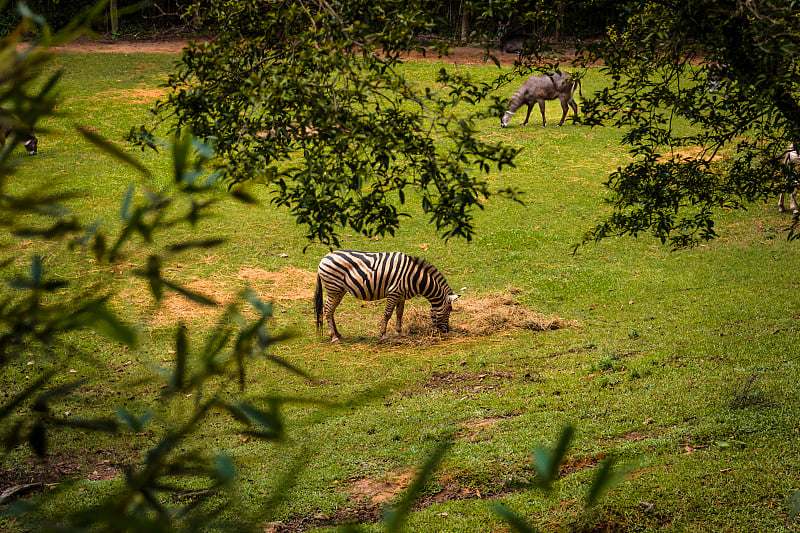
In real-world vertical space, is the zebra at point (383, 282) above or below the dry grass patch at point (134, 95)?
below

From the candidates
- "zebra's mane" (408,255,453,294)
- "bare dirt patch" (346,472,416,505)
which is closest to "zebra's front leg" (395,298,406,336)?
"zebra's mane" (408,255,453,294)

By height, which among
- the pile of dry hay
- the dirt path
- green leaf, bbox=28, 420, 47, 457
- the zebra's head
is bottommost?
the pile of dry hay

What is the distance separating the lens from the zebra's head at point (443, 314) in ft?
36.8

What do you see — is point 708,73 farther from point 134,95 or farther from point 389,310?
point 134,95

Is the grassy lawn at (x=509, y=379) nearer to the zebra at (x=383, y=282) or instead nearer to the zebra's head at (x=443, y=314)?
the zebra's head at (x=443, y=314)

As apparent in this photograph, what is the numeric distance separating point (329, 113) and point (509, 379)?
535cm

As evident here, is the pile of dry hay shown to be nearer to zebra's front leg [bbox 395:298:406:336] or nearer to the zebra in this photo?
zebra's front leg [bbox 395:298:406:336]

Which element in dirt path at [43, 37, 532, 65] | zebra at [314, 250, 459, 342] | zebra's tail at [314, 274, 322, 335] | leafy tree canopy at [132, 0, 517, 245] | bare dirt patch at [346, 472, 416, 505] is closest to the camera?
leafy tree canopy at [132, 0, 517, 245]

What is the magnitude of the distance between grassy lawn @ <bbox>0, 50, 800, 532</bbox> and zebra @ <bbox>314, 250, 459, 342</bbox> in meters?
0.51

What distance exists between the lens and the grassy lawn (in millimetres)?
5902

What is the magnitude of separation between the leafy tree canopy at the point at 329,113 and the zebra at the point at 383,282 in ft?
17.5

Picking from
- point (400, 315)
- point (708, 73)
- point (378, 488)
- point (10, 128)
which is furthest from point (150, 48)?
point (10, 128)

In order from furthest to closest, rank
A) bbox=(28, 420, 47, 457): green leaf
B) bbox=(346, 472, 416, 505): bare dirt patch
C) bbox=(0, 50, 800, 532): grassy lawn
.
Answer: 1. bbox=(346, 472, 416, 505): bare dirt patch
2. bbox=(0, 50, 800, 532): grassy lawn
3. bbox=(28, 420, 47, 457): green leaf

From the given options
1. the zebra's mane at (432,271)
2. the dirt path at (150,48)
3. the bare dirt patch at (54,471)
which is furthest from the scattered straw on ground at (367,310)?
the dirt path at (150,48)
